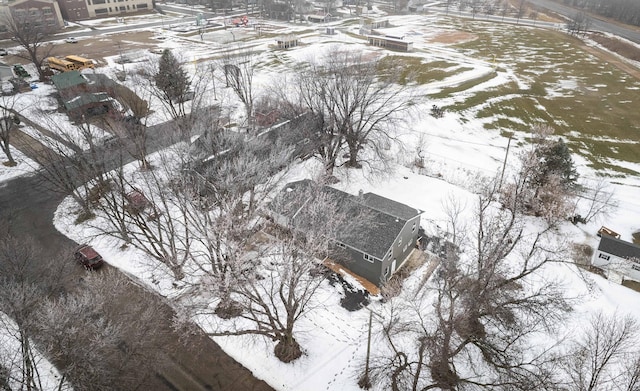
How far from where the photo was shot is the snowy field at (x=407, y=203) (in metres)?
21.3

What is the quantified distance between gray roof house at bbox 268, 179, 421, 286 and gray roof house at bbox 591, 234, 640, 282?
14.5 m

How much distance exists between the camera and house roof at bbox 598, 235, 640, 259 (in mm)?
27953

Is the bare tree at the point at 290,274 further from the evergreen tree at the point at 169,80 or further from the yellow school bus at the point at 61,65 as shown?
the yellow school bus at the point at 61,65

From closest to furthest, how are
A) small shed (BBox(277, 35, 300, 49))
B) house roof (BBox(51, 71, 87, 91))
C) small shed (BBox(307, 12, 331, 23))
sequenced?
house roof (BBox(51, 71, 87, 91)), small shed (BBox(277, 35, 300, 49)), small shed (BBox(307, 12, 331, 23))

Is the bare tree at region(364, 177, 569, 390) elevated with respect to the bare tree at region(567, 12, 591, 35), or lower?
lower

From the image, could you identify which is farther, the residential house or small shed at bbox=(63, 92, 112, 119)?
the residential house

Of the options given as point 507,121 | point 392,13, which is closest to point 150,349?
point 507,121

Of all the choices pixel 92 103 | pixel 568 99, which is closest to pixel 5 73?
pixel 92 103

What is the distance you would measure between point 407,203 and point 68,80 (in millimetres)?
50118

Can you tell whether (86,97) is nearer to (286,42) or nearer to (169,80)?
(169,80)

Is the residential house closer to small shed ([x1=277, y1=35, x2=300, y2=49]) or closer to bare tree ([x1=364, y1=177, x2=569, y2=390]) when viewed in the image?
bare tree ([x1=364, y1=177, x2=569, y2=390])

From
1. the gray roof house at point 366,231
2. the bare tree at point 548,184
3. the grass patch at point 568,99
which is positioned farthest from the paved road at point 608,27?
the gray roof house at point 366,231

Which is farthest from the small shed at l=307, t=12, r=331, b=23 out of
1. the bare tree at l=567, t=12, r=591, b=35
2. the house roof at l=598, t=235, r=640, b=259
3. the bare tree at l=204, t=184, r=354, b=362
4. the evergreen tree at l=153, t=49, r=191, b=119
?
the house roof at l=598, t=235, r=640, b=259

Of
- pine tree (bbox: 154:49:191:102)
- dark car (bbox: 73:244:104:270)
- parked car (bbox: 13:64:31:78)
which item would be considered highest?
pine tree (bbox: 154:49:191:102)
